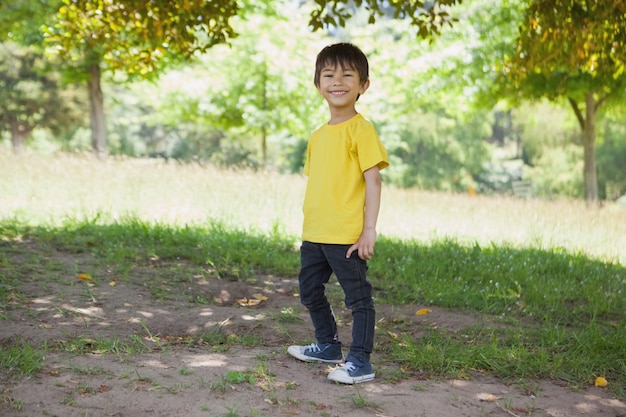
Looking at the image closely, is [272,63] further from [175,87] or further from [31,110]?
[31,110]

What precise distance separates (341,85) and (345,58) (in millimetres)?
151

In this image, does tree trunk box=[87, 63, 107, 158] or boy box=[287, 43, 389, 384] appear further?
tree trunk box=[87, 63, 107, 158]

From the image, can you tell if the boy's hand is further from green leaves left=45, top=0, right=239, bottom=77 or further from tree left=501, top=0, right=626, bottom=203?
green leaves left=45, top=0, right=239, bottom=77

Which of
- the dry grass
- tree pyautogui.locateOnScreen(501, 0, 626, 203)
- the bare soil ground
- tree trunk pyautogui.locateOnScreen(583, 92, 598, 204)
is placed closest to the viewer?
the bare soil ground

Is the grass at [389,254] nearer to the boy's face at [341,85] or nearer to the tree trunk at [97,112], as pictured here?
the boy's face at [341,85]

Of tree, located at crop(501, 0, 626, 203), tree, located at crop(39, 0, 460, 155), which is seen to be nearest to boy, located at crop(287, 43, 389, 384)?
tree, located at crop(39, 0, 460, 155)

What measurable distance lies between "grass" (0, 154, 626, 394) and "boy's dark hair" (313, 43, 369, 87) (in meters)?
1.77

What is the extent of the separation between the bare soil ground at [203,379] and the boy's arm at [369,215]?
0.74 meters

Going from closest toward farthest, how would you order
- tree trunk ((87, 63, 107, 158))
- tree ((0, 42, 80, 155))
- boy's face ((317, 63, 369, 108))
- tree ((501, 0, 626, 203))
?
boy's face ((317, 63, 369, 108))
tree ((501, 0, 626, 203))
tree trunk ((87, 63, 107, 158))
tree ((0, 42, 80, 155))

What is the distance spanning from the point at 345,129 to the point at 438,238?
555 cm

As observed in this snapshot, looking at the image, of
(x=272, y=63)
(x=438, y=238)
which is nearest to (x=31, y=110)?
(x=272, y=63)

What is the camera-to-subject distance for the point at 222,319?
16.6 ft

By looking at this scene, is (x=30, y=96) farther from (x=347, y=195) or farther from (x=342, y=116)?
(x=347, y=195)

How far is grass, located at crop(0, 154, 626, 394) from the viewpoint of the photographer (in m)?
4.50
